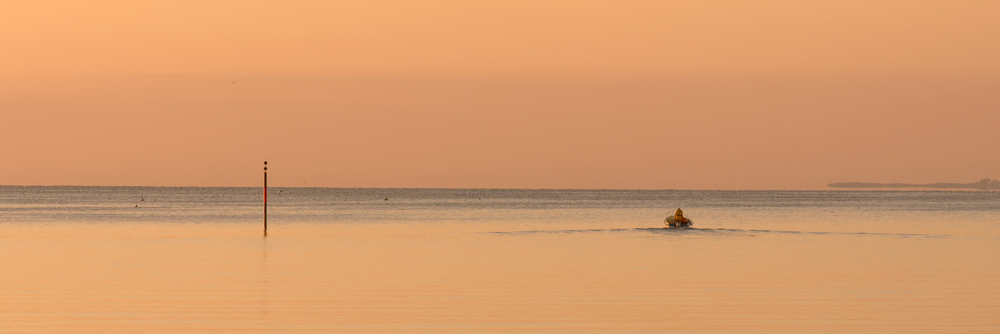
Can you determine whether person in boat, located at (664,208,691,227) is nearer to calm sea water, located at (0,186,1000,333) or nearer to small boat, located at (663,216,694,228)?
small boat, located at (663,216,694,228)

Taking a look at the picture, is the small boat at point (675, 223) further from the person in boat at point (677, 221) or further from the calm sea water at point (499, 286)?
the calm sea water at point (499, 286)

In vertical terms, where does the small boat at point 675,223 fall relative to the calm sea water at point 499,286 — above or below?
above

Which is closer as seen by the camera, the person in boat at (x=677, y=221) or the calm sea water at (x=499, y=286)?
the calm sea water at (x=499, y=286)

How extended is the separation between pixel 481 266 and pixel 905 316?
15482mm

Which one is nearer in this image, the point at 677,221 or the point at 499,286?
the point at 499,286

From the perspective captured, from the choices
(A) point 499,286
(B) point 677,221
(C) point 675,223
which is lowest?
(A) point 499,286

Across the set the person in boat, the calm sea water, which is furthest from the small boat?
the calm sea water

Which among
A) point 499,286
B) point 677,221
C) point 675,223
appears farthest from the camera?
point 677,221

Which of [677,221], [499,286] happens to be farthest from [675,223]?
[499,286]

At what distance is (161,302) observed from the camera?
23.5 metres

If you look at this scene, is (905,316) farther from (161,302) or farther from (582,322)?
(161,302)

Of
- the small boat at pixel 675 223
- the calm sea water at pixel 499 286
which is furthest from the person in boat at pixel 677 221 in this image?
the calm sea water at pixel 499 286

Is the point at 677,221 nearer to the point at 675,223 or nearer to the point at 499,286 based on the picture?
the point at 675,223

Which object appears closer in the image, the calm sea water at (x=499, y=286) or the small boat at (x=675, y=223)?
the calm sea water at (x=499, y=286)
